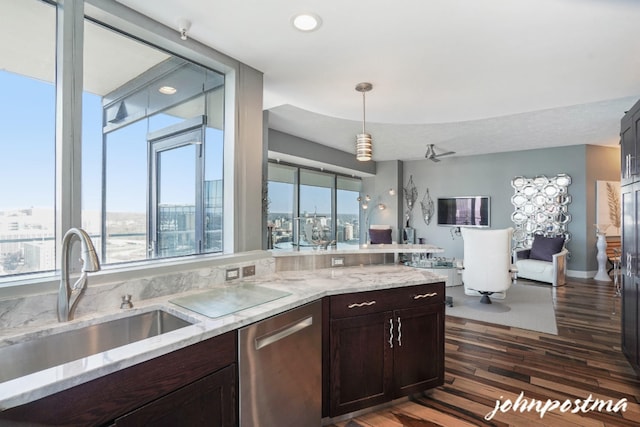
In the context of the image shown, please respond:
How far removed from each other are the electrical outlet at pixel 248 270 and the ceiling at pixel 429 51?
5.14 ft

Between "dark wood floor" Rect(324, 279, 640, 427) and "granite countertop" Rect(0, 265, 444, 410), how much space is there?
2.83ft

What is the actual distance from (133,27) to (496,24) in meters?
2.21

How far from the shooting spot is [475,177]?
25.9 ft

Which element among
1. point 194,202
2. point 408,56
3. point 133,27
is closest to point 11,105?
point 133,27

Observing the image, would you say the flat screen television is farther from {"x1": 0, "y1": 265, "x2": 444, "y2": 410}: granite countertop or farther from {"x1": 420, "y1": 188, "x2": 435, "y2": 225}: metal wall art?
{"x1": 0, "y1": 265, "x2": 444, "y2": 410}: granite countertop

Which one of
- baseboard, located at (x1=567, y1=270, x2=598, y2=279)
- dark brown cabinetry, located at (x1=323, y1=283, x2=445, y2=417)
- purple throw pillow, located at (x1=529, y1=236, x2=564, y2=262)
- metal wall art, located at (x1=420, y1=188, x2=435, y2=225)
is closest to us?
dark brown cabinetry, located at (x1=323, y1=283, x2=445, y2=417)

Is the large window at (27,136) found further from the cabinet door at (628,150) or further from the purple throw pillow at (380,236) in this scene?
the purple throw pillow at (380,236)

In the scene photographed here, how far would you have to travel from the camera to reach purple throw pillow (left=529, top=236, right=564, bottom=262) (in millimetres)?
6086

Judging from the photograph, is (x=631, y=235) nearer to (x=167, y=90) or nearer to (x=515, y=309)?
(x=515, y=309)

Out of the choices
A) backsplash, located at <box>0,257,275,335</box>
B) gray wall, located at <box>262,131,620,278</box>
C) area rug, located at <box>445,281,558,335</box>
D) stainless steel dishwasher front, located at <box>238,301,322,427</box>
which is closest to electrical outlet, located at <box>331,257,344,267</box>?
backsplash, located at <box>0,257,275,335</box>

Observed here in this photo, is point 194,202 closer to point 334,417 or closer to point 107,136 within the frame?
point 107,136

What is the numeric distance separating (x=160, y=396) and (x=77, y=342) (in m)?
0.55

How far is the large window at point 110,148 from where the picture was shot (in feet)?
5.07

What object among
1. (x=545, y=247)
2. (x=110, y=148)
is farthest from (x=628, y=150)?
(x=545, y=247)
